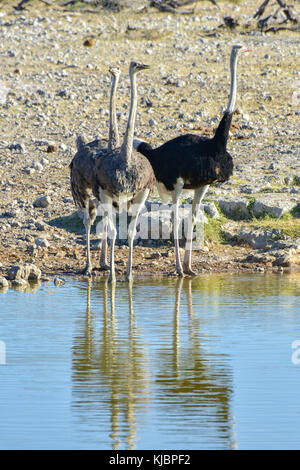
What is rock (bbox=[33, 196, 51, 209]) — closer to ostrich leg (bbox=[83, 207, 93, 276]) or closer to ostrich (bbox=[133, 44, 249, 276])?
ostrich leg (bbox=[83, 207, 93, 276])

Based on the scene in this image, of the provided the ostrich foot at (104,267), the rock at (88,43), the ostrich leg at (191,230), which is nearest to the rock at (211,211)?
the ostrich leg at (191,230)

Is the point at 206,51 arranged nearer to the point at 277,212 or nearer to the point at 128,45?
the point at 128,45

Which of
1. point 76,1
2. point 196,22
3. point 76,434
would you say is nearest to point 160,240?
point 76,434

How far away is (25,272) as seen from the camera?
985cm

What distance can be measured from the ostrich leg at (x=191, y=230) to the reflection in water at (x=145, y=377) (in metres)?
1.68

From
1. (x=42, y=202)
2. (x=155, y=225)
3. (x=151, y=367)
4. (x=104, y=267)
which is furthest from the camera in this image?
(x=42, y=202)

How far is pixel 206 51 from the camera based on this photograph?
19.7 metres

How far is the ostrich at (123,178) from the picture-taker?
9859 mm

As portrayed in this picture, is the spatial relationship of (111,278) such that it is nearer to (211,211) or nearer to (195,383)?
(211,211)

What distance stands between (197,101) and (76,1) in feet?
28.4

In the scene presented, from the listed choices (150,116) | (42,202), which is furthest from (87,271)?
(150,116)

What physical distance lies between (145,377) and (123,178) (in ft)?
11.6

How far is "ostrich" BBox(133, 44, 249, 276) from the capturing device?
10297mm

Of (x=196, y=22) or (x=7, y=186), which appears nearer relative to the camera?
(x=7, y=186)
